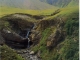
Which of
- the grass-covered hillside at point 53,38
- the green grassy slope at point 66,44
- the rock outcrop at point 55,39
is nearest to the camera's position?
the grass-covered hillside at point 53,38

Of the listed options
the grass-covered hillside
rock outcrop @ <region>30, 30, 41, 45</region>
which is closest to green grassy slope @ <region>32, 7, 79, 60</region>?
the grass-covered hillside

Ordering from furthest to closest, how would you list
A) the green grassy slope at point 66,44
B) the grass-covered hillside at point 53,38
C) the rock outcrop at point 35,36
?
1. the rock outcrop at point 35,36
2. the green grassy slope at point 66,44
3. the grass-covered hillside at point 53,38

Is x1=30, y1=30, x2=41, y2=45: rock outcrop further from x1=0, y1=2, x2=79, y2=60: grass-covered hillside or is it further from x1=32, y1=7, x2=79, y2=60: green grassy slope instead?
x1=32, y1=7, x2=79, y2=60: green grassy slope

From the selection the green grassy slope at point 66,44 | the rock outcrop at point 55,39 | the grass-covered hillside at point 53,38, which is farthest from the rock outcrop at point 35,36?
the rock outcrop at point 55,39

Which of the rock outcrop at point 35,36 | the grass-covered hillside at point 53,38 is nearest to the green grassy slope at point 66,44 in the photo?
Result: the grass-covered hillside at point 53,38

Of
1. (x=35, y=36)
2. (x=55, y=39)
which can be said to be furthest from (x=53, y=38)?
(x=35, y=36)

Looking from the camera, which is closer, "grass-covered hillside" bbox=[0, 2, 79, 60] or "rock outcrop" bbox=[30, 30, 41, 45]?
"grass-covered hillside" bbox=[0, 2, 79, 60]

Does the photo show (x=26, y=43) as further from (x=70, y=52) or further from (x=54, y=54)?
(x=70, y=52)

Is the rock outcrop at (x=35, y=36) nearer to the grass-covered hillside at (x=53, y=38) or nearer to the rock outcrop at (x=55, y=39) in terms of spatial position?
the grass-covered hillside at (x=53, y=38)

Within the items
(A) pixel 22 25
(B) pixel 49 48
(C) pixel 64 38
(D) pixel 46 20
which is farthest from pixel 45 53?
(A) pixel 22 25

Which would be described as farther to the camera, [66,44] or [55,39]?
[55,39]

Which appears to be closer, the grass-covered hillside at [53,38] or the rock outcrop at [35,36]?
the grass-covered hillside at [53,38]

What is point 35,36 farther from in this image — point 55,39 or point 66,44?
point 66,44
